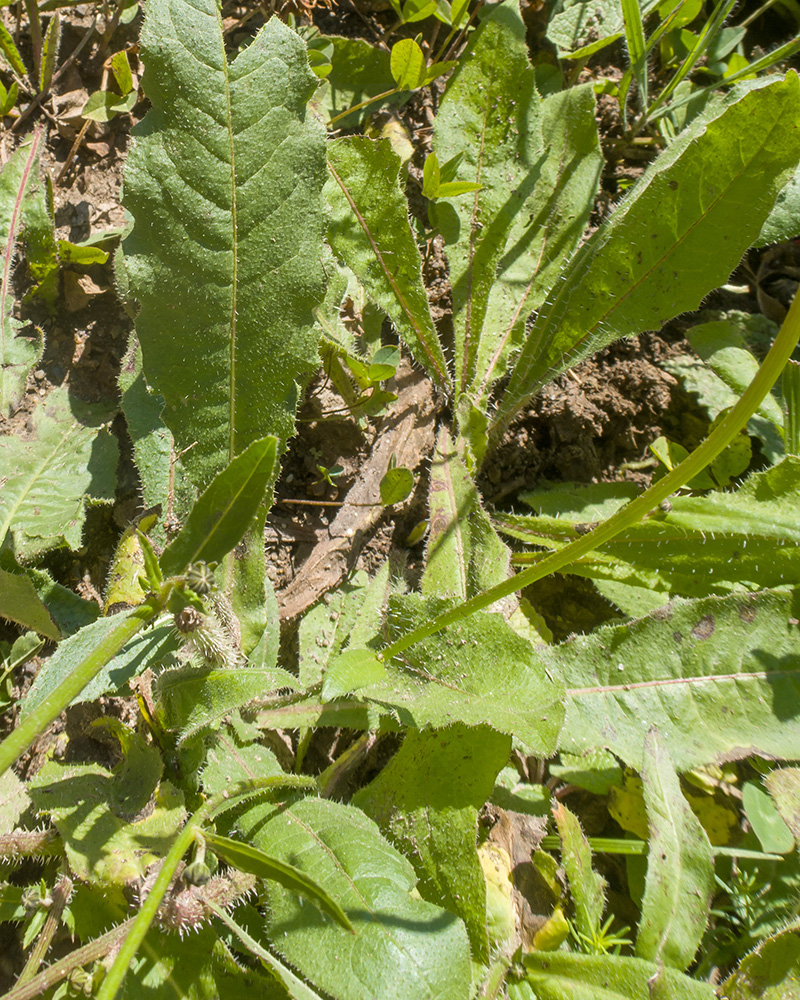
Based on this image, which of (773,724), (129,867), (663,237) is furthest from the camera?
(663,237)

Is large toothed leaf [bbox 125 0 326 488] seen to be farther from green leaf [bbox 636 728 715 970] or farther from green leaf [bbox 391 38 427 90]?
green leaf [bbox 636 728 715 970]

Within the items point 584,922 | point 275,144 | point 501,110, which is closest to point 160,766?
point 584,922

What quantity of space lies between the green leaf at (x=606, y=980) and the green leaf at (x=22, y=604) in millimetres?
1406

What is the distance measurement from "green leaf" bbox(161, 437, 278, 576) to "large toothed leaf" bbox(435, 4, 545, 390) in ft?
3.73

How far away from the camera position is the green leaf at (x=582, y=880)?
1.74 metres

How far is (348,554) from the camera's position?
211cm

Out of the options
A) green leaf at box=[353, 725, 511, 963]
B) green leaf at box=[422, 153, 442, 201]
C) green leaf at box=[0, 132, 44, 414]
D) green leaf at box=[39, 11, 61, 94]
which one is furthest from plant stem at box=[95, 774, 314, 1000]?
green leaf at box=[39, 11, 61, 94]

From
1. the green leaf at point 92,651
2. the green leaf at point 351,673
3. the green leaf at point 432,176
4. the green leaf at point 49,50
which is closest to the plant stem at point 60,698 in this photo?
the green leaf at point 92,651

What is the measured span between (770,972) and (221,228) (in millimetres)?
2141

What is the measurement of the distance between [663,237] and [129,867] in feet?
6.67

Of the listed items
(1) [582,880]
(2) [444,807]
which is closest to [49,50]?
(2) [444,807]

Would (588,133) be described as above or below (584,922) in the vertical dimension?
above

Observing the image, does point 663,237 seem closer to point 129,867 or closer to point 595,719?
point 595,719

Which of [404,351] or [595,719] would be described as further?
[404,351]
